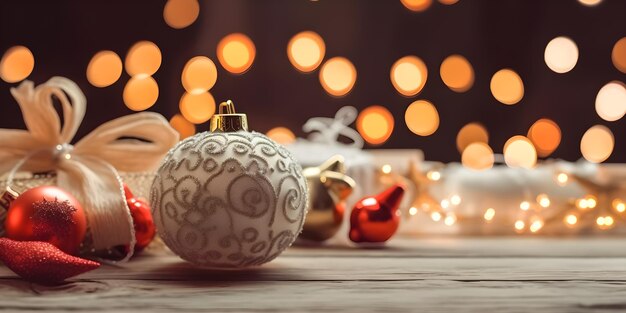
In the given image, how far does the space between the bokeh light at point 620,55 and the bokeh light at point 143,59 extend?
3.67ft

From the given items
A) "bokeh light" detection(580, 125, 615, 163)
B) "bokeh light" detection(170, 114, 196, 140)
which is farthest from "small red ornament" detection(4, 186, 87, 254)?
"bokeh light" detection(580, 125, 615, 163)

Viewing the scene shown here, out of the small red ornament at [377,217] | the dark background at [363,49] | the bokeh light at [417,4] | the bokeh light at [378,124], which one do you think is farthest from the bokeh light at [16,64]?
the small red ornament at [377,217]

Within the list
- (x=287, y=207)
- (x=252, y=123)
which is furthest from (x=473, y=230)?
(x=252, y=123)

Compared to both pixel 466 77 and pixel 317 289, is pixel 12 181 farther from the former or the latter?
pixel 466 77

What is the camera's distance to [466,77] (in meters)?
1.64

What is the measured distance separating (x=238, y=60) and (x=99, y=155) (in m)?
0.88

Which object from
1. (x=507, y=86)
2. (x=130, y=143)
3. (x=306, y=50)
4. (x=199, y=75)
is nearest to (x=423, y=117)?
(x=507, y=86)

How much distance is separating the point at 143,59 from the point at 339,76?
50 centimetres

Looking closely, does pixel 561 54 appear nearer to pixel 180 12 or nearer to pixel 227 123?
pixel 180 12

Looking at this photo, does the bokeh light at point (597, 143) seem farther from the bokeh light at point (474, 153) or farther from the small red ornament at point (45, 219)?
the small red ornament at point (45, 219)

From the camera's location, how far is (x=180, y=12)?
1.70 metres

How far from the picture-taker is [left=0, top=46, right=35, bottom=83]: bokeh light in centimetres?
163

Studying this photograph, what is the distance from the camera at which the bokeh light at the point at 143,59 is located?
167cm

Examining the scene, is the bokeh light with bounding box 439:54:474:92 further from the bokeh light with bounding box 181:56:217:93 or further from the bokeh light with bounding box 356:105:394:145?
the bokeh light with bounding box 181:56:217:93
